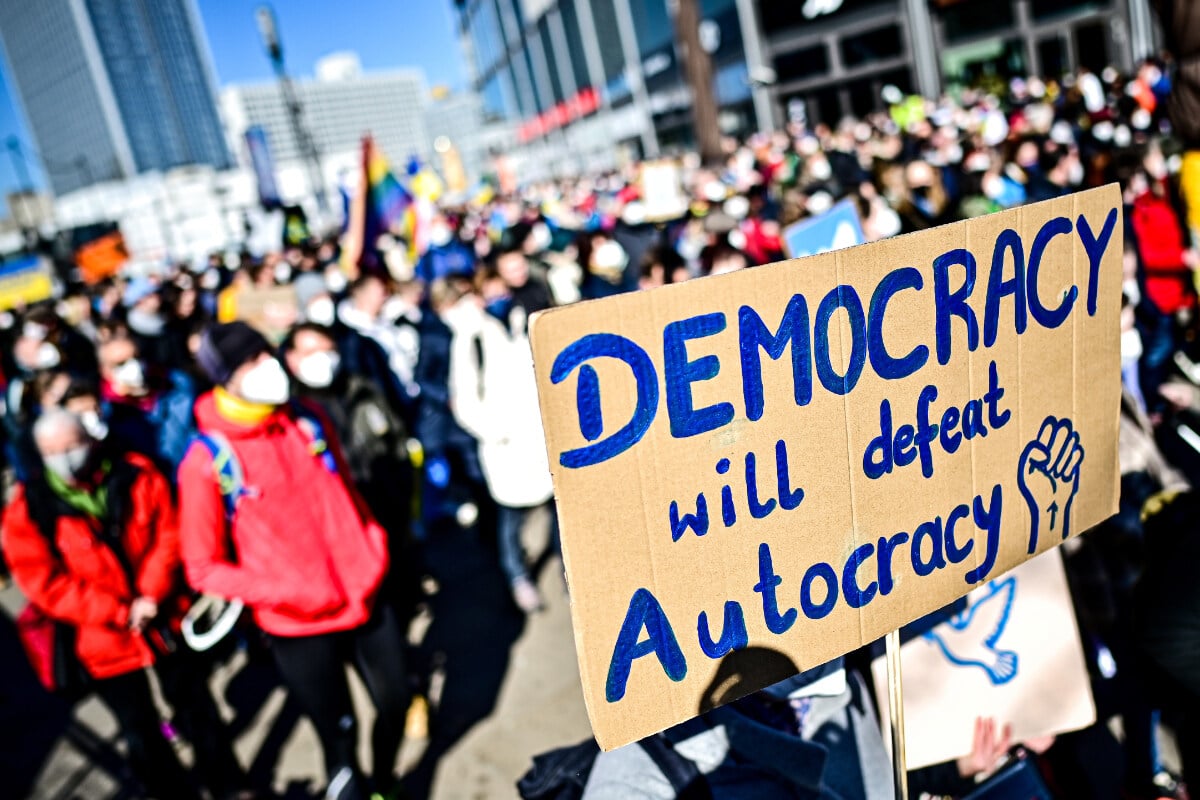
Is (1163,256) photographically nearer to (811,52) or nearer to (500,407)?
(500,407)

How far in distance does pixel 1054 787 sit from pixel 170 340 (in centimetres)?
719

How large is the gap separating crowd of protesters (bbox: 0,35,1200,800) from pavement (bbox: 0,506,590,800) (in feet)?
0.69

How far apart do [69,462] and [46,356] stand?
144 inches

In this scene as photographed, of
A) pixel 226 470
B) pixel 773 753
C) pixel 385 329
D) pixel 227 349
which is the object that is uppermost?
pixel 227 349

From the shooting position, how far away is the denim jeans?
172 inches

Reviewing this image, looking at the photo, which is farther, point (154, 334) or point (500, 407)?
point (154, 334)

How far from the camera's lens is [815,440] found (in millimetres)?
1423

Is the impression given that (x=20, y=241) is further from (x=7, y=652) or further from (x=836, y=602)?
(x=836, y=602)

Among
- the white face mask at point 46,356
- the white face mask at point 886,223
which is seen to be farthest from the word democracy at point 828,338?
the white face mask at point 46,356

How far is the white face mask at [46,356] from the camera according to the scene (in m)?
5.61

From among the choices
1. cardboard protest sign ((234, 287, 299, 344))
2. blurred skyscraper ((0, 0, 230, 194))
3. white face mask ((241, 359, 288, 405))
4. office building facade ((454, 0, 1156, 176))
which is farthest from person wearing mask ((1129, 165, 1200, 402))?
blurred skyscraper ((0, 0, 230, 194))

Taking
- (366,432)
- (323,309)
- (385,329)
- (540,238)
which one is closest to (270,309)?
(323,309)

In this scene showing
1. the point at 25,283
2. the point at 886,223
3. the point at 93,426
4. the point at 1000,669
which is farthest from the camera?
the point at 25,283

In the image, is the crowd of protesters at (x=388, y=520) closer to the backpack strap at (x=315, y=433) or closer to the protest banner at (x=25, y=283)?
the backpack strap at (x=315, y=433)
